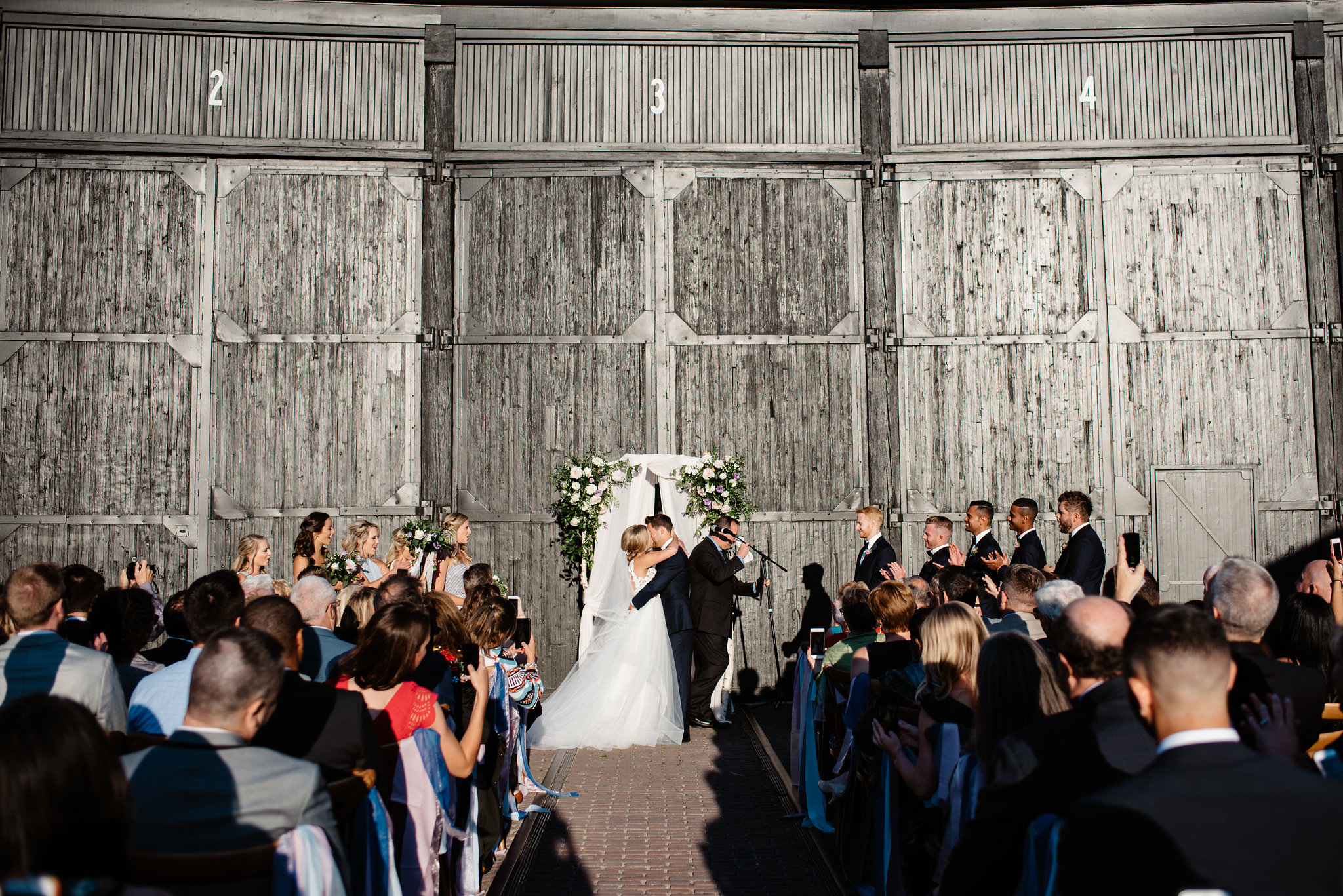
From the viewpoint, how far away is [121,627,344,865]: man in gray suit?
2.55 meters

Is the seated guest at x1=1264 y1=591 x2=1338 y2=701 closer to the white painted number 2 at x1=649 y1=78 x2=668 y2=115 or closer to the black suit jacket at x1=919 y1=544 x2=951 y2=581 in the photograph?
the black suit jacket at x1=919 y1=544 x2=951 y2=581

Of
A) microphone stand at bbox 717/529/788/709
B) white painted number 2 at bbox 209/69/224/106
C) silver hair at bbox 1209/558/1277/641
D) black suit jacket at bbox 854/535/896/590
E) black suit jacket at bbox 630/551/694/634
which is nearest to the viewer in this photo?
silver hair at bbox 1209/558/1277/641

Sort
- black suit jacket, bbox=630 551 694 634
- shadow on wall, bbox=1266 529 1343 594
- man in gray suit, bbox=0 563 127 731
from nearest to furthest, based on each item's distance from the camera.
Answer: man in gray suit, bbox=0 563 127 731 < black suit jacket, bbox=630 551 694 634 < shadow on wall, bbox=1266 529 1343 594

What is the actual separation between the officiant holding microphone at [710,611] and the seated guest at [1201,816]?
8085 millimetres

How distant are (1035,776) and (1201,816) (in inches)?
31.3

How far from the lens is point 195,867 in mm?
2410

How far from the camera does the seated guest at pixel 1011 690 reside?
121 inches

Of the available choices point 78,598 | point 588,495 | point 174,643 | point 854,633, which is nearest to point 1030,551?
point 854,633

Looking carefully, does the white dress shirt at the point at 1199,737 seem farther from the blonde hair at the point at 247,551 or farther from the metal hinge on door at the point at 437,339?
the metal hinge on door at the point at 437,339

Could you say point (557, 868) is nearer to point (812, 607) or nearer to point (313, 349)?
point (812, 607)

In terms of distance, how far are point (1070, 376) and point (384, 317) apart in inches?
340

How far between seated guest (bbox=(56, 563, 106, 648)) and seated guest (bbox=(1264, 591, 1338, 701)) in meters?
5.85

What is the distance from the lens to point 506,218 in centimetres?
1286

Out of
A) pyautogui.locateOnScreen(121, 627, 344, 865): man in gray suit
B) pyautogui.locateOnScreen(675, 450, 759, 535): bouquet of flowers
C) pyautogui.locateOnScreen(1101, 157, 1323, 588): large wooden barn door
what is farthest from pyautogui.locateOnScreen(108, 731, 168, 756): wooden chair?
pyautogui.locateOnScreen(1101, 157, 1323, 588): large wooden barn door
